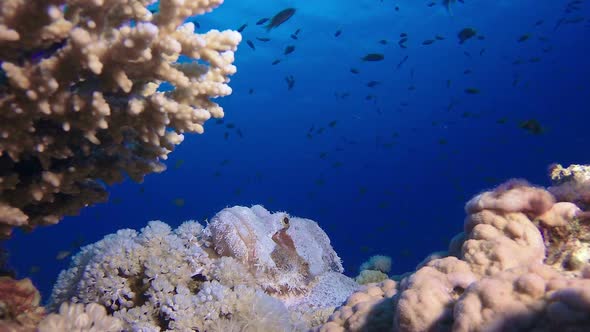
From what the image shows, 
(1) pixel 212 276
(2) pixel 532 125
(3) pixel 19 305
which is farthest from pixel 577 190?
(2) pixel 532 125

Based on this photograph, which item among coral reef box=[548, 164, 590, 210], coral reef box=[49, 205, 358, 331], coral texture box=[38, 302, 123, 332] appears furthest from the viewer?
coral reef box=[49, 205, 358, 331]

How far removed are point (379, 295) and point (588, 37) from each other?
64.2 meters

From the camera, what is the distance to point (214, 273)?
3.42m

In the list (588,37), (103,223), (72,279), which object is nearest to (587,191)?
(72,279)

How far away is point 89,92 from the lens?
198cm

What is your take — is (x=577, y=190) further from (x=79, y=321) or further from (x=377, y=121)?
(x=377, y=121)

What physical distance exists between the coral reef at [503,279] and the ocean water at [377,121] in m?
13.1

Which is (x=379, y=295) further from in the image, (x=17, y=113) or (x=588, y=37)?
(x=588, y=37)

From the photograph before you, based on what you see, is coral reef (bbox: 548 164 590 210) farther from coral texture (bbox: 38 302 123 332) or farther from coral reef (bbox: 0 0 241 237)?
coral texture (bbox: 38 302 123 332)

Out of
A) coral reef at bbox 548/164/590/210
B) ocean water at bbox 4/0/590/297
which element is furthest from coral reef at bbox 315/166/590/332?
ocean water at bbox 4/0/590/297

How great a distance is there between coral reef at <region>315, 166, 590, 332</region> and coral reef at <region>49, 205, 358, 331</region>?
0.80 m

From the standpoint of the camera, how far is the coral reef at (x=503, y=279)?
5.71ft

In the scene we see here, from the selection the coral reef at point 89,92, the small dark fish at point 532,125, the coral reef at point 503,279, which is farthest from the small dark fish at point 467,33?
the coral reef at point 89,92

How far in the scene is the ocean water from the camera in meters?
35.2
